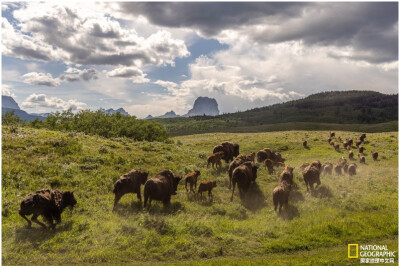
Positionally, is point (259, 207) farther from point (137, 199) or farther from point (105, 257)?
point (105, 257)

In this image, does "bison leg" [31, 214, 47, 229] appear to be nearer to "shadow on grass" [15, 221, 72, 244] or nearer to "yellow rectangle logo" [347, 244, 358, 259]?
"shadow on grass" [15, 221, 72, 244]

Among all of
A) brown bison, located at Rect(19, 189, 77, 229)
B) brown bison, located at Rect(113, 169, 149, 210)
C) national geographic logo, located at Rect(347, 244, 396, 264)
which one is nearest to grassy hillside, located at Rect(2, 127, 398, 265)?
national geographic logo, located at Rect(347, 244, 396, 264)

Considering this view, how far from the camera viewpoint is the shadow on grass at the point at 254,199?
1702 cm

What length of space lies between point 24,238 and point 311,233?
15041mm

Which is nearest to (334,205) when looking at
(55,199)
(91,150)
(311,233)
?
(311,233)

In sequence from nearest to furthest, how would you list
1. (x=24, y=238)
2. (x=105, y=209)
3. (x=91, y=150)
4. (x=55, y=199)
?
(x=24, y=238) < (x=55, y=199) < (x=105, y=209) < (x=91, y=150)

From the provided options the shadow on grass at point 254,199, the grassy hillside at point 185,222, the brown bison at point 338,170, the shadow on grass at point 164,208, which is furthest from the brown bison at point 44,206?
the brown bison at point 338,170

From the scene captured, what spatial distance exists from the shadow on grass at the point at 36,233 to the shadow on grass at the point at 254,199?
11.5 m

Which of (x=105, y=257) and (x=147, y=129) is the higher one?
(x=147, y=129)

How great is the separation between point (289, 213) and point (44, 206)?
14.4 m

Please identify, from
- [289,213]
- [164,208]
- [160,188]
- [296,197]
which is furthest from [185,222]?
[296,197]

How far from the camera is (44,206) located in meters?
12.5

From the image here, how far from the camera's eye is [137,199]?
55.6 feet

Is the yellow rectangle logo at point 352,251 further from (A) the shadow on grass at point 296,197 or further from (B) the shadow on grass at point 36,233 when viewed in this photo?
(B) the shadow on grass at point 36,233
